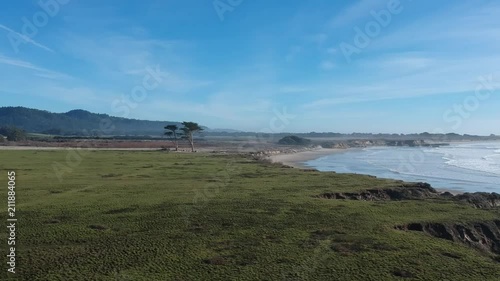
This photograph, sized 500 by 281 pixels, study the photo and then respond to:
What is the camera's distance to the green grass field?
16867mm

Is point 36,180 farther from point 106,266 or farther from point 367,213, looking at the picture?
point 367,213

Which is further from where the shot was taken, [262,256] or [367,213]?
[367,213]

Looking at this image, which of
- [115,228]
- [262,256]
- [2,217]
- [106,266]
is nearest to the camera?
[106,266]

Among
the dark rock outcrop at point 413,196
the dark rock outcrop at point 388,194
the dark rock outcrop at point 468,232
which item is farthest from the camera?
the dark rock outcrop at point 388,194

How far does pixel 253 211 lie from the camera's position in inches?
1016

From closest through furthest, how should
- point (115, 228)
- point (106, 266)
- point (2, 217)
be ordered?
point (106, 266) < point (115, 228) < point (2, 217)

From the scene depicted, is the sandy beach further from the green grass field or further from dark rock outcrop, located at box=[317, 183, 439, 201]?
the green grass field

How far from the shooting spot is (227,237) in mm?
20812

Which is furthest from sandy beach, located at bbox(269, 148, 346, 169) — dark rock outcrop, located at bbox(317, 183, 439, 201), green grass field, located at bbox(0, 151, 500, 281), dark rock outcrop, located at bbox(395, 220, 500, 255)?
dark rock outcrop, located at bbox(395, 220, 500, 255)

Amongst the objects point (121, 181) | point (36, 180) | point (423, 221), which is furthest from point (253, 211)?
point (36, 180)

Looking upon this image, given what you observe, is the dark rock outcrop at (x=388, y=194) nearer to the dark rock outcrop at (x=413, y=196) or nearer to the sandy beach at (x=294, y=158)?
the dark rock outcrop at (x=413, y=196)

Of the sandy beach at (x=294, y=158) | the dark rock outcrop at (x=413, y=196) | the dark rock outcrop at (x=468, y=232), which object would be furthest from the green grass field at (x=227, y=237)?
the sandy beach at (x=294, y=158)

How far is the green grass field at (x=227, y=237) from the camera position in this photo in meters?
16.9

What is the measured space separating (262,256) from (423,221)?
11.5 meters
